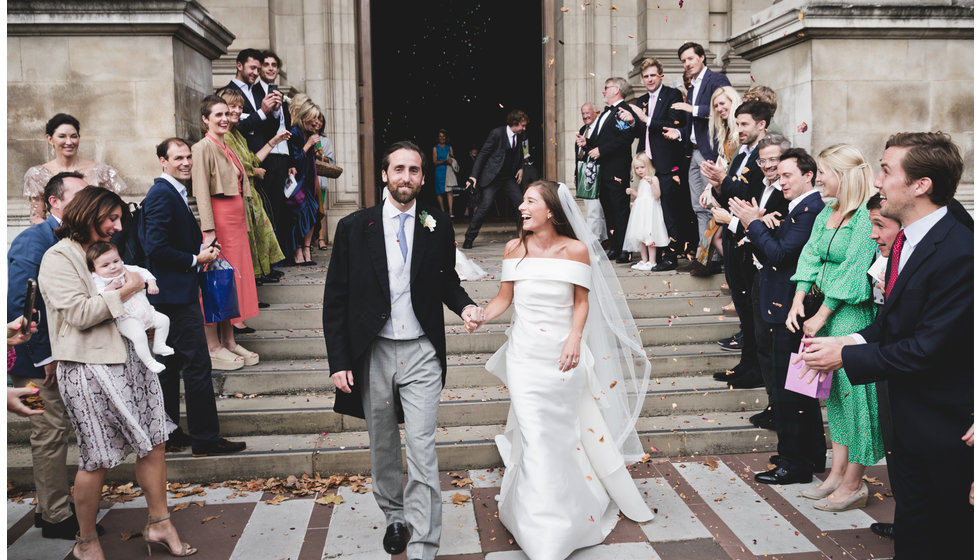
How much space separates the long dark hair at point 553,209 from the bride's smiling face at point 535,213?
0.02 metres

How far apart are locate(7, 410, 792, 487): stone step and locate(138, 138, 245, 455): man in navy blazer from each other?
0.18 m

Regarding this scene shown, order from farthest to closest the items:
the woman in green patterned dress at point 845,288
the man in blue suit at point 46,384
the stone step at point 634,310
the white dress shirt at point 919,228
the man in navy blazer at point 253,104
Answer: the man in navy blazer at point 253,104
the stone step at point 634,310
the woman in green patterned dress at point 845,288
the man in blue suit at point 46,384
the white dress shirt at point 919,228

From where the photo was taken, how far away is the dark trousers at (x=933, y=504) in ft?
9.81

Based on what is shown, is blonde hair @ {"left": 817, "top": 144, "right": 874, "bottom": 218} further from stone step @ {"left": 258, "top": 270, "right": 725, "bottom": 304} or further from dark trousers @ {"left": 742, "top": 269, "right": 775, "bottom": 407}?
stone step @ {"left": 258, "top": 270, "right": 725, "bottom": 304}

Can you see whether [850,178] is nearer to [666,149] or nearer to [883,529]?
[883,529]

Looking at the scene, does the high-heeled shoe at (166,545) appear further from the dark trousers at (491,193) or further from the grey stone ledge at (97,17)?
the dark trousers at (491,193)

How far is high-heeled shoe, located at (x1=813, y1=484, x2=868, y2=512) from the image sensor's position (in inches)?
181

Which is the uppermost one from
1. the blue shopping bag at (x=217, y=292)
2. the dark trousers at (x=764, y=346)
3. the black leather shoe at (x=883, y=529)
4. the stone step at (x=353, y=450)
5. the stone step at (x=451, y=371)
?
the blue shopping bag at (x=217, y=292)

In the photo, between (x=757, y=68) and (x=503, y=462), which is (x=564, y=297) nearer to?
(x=503, y=462)

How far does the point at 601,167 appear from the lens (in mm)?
8992

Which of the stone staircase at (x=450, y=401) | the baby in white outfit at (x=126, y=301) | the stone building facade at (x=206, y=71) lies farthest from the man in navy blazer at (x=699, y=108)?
the baby in white outfit at (x=126, y=301)

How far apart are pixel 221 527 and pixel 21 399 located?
1.47m

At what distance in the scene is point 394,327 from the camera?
13.5ft

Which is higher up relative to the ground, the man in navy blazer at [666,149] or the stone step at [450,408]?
the man in navy blazer at [666,149]
